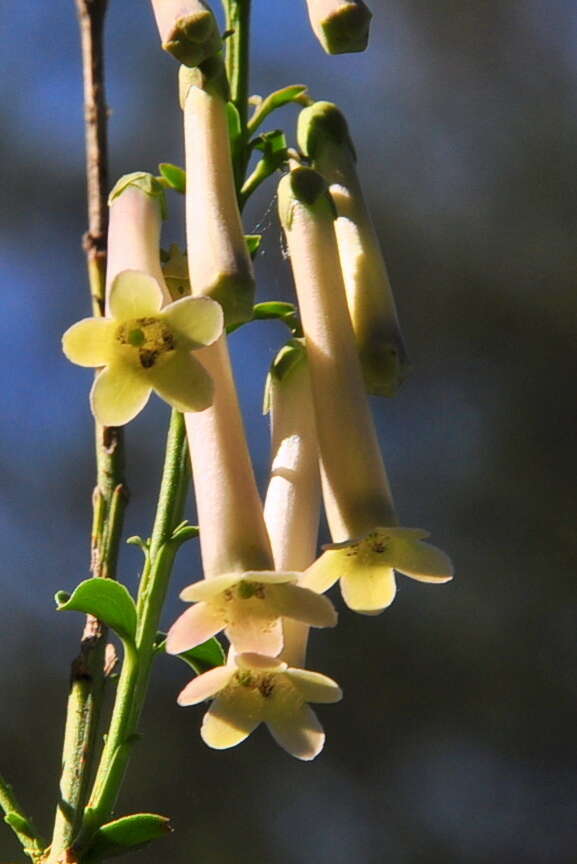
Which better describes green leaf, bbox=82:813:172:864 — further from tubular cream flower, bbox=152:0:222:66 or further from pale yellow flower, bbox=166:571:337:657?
tubular cream flower, bbox=152:0:222:66

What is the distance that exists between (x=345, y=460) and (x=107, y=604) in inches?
5.2

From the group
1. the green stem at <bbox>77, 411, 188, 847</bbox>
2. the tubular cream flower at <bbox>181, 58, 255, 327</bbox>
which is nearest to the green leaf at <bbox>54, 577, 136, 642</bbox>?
the green stem at <bbox>77, 411, 188, 847</bbox>

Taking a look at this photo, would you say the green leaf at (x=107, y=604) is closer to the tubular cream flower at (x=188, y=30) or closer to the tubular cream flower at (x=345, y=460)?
the tubular cream flower at (x=345, y=460)

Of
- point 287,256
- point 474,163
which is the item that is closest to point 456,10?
point 474,163

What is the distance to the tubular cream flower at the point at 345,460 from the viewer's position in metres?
0.63

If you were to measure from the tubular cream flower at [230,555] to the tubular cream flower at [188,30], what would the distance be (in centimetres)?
14

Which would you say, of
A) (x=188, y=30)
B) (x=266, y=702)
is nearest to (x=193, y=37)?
(x=188, y=30)

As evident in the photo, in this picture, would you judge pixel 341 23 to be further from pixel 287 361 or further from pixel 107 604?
pixel 107 604

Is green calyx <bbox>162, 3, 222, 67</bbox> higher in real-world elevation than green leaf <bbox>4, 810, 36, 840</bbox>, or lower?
higher

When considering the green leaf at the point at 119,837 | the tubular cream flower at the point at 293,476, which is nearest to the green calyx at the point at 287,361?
the tubular cream flower at the point at 293,476

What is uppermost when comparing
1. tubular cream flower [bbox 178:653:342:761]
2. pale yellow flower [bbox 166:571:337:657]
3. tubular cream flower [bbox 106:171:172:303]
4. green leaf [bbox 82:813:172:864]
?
tubular cream flower [bbox 106:171:172:303]

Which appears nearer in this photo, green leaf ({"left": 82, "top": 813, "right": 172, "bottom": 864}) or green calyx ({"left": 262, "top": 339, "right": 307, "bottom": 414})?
green leaf ({"left": 82, "top": 813, "right": 172, "bottom": 864})

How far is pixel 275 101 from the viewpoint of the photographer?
2.43ft

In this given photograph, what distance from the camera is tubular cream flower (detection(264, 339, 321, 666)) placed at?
669mm
